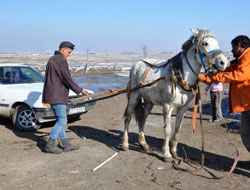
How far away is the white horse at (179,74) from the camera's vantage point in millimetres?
4432

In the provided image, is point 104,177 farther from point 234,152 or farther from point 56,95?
point 234,152

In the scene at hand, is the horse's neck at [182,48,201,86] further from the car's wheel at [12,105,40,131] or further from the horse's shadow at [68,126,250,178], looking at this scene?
the car's wheel at [12,105,40,131]

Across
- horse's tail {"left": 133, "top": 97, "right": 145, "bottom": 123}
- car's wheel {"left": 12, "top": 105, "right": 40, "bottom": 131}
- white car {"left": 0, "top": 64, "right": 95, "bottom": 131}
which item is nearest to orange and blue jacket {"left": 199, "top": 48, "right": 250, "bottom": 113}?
horse's tail {"left": 133, "top": 97, "right": 145, "bottom": 123}

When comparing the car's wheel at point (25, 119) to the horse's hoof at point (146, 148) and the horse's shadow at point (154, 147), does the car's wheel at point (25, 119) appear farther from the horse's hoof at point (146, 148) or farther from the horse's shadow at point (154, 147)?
the horse's hoof at point (146, 148)

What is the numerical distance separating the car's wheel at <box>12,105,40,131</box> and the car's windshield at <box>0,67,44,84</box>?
44.7 inches

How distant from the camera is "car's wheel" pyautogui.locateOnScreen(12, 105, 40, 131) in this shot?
721 cm

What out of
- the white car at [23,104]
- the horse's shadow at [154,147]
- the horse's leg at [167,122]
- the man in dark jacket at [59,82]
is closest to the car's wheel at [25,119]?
the white car at [23,104]

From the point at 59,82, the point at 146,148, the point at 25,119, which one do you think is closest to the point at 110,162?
the point at 146,148

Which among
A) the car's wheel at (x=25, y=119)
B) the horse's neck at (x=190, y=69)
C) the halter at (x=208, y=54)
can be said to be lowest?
the car's wheel at (x=25, y=119)

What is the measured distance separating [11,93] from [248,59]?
5.94 meters

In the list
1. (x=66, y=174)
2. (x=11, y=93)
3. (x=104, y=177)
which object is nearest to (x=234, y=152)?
(x=104, y=177)

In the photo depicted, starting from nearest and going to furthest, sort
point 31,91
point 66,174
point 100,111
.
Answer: point 66,174, point 31,91, point 100,111

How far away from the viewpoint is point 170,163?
5.14 meters

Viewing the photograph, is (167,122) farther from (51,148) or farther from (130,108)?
(51,148)
